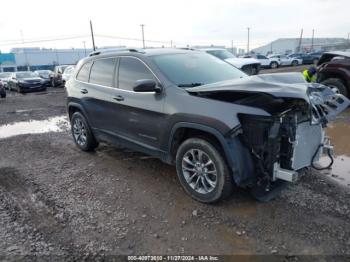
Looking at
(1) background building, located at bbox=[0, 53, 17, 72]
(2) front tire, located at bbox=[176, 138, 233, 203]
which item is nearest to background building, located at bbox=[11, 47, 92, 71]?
(1) background building, located at bbox=[0, 53, 17, 72]

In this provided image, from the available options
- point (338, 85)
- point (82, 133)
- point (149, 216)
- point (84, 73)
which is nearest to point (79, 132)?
point (82, 133)

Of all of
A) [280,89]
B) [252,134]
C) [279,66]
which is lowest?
[279,66]

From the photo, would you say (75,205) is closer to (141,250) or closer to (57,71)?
(141,250)

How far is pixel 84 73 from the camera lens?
580 centimetres

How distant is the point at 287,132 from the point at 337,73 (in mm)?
6669

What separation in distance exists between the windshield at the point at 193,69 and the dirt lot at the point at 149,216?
1.50 m

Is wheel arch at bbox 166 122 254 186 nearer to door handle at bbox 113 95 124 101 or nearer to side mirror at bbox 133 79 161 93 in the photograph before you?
side mirror at bbox 133 79 161 93

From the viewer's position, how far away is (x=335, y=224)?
3.28 meters

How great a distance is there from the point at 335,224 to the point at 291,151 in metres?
0.91

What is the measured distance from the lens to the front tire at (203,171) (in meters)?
3.52

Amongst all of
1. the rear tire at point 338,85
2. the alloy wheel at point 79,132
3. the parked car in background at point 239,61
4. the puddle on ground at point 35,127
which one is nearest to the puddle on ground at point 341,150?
the rear tire at point 338,85

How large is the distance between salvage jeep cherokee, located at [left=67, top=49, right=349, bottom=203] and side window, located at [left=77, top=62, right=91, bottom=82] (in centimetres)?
91

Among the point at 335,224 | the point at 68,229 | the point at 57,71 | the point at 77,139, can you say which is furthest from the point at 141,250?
the point at 57,71

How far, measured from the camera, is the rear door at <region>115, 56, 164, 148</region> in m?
4.11
